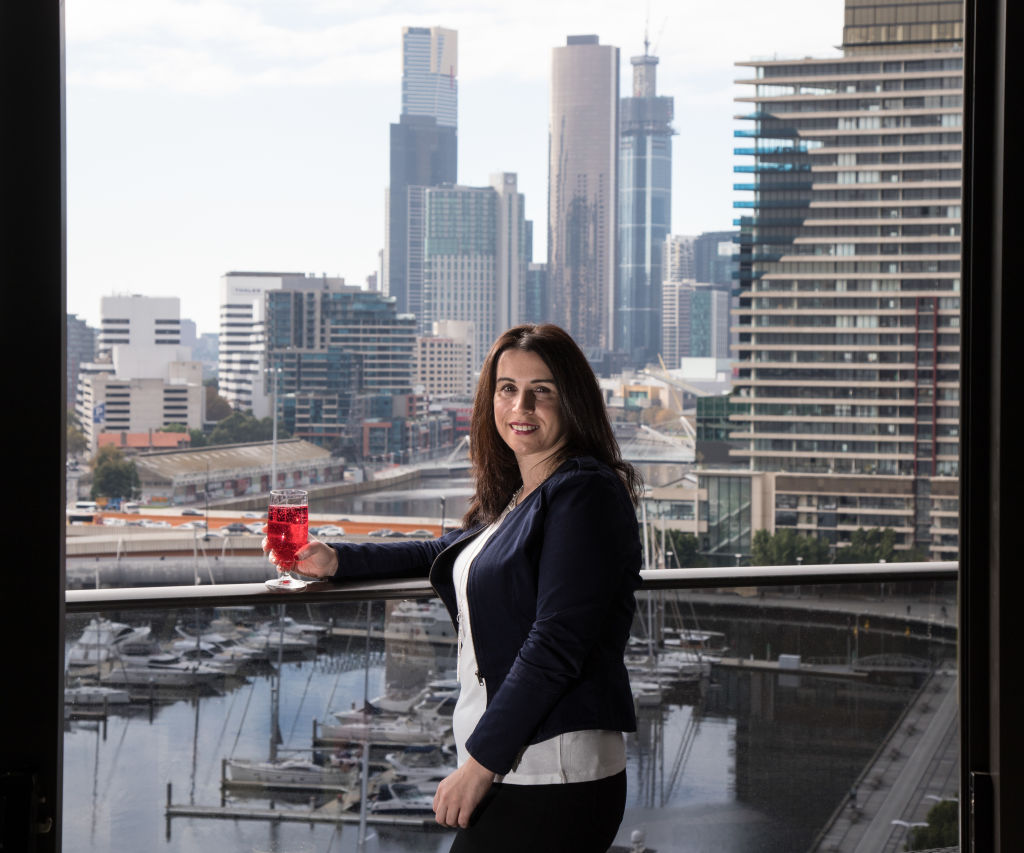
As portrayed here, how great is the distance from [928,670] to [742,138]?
20.2 meters

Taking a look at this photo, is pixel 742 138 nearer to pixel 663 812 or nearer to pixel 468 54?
pixel 468 54

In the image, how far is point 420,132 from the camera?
16672mm

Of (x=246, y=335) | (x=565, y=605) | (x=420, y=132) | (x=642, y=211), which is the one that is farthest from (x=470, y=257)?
(x=565, y=605)

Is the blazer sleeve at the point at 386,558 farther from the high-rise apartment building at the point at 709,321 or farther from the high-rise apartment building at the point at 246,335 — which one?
the high-rise apartment building at the point at 709,321

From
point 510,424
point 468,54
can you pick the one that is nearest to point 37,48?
point 510,424

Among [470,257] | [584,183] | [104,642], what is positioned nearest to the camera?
[104,642]

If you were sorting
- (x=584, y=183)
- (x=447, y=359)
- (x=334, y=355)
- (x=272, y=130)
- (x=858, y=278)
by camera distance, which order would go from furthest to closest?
(x=858, y=278) → (x=272, y=130) → (x=334, y=355) → (x=584, y=183) → (x=447, y=359)

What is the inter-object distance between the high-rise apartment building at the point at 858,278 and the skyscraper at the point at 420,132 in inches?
330

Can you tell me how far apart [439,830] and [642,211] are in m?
15.9

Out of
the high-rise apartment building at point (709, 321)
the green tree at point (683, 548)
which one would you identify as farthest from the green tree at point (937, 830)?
the green tree at point (683, 548)

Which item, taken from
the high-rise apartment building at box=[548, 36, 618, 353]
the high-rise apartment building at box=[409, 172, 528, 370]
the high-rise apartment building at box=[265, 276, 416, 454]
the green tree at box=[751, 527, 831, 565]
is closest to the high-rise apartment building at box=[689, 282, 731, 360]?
the high-rise apartment building at box=[548, 36, 618, 353]

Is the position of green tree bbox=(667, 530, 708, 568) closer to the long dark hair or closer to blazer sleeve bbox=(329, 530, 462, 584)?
blazer sleeve bbox=(329, 530, 462, 584)

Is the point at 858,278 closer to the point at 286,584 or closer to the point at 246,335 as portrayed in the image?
the point at 246,335

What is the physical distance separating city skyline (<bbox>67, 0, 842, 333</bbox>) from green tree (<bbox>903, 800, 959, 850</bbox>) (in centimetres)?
1664
